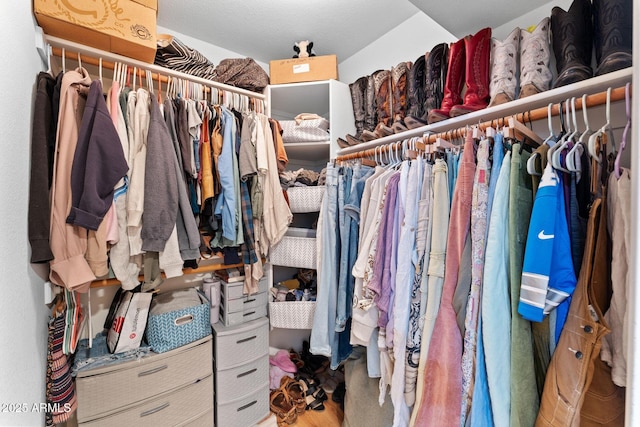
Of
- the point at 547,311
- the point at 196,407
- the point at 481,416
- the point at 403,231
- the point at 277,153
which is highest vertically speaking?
the point at 277,153

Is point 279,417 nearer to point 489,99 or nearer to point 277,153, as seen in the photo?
point 277,153

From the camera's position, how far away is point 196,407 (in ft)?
4.00

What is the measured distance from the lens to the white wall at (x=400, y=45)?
1.38 m

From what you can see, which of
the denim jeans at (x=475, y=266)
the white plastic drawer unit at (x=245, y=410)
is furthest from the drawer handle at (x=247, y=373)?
the denim jeans at (x=475, y=266)

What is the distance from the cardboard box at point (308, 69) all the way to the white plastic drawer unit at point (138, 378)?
162 cm

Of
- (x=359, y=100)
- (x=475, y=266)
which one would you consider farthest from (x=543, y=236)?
(x=359, y=100)

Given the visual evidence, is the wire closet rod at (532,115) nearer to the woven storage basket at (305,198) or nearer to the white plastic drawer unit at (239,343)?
the woven storage basket at (305,198)

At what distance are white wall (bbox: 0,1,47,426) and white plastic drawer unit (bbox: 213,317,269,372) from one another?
630mm

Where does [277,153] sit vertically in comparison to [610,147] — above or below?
above

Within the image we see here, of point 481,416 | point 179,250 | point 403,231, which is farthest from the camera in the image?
point 179,250

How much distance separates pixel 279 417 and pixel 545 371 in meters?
1.42

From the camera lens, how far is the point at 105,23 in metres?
0.99

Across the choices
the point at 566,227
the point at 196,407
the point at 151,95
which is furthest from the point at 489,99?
the point at 196,407

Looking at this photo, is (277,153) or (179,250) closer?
(179,250)
